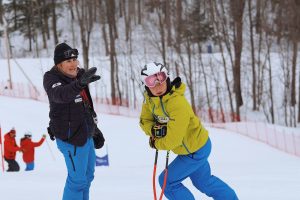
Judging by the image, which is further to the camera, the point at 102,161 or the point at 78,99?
the point at 102,161

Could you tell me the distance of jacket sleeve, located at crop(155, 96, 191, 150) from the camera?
3949mm

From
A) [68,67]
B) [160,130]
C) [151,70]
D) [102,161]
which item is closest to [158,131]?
[160,130]

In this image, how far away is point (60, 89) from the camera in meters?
4.05

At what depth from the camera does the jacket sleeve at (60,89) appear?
398cm

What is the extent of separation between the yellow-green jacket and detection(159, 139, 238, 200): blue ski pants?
0.08 metres

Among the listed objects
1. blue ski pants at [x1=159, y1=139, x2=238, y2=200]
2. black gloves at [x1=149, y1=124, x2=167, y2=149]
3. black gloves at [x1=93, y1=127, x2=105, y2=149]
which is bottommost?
blue ski pants at [x1=159, y1=139, x2=238, y2=200]

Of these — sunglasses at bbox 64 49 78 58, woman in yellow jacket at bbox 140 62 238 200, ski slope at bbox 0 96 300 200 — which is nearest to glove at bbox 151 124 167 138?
woman in yellow jacket at bbox 140 62 238 200

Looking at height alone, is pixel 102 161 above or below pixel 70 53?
below

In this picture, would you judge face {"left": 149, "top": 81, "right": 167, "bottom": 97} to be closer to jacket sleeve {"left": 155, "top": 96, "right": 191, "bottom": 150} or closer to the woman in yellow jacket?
the woman in yellow jacket

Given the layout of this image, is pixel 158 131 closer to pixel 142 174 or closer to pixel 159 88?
pixel 159 88

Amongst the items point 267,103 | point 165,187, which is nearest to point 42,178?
point 165,187

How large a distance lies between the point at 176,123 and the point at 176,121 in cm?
2

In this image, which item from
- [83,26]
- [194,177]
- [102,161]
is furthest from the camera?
[83,26]

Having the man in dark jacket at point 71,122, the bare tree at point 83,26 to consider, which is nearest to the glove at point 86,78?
the man in dark jacket at point 71,122
